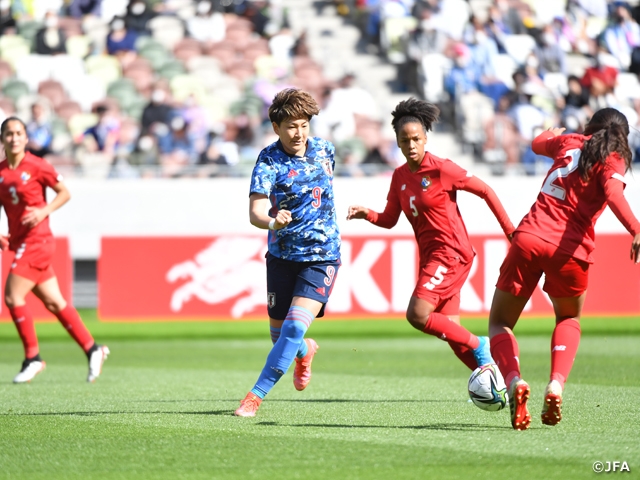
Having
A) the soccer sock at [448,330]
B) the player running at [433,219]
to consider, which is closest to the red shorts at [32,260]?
the player running at [433,219]

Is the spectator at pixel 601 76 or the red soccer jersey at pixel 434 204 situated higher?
the red soccer jersey at pixel 434 204

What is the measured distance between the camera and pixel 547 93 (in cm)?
2219

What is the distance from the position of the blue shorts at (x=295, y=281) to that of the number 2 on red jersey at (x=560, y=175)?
1.59m

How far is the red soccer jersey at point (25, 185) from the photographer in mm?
10289

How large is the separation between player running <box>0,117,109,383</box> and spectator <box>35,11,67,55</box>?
1118 cm

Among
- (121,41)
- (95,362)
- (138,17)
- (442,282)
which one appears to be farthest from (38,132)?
(442,282)

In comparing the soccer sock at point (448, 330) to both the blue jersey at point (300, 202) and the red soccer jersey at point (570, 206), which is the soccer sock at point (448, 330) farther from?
the red soccer jersey at point (570, 206)

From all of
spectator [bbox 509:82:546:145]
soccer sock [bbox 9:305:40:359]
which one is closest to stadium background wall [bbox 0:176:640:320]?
spectator [bbox 509:82:546:145]

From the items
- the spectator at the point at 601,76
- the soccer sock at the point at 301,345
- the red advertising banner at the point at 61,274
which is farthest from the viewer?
the spectator at the point at 601,76

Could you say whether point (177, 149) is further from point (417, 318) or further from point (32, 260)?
point (417, 318)

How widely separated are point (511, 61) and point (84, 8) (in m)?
9.11

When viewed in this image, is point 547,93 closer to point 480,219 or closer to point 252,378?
point 480,219

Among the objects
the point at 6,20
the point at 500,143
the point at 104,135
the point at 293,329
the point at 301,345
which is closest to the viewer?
the point at 293,329

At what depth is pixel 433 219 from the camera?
7.81 metres
